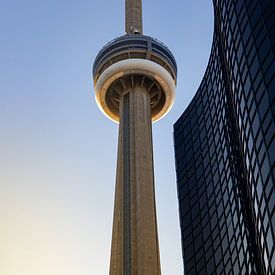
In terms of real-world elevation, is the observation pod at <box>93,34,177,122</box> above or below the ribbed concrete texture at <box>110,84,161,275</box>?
above

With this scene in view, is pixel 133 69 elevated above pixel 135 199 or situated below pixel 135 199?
above

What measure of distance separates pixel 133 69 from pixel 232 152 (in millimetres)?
33370

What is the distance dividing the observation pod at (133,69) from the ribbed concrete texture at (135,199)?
393 centimetres

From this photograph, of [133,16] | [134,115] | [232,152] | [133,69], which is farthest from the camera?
[133,16]

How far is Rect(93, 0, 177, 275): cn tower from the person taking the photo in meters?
72.7

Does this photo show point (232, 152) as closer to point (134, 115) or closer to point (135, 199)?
point (135, 199)

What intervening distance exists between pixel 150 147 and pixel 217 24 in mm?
25230

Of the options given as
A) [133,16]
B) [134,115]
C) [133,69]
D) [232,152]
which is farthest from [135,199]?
[133,16]

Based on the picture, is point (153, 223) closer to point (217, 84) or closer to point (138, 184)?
point (138, 184)

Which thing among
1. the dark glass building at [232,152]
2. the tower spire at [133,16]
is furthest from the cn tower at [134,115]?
the dark glass building at [232,152]

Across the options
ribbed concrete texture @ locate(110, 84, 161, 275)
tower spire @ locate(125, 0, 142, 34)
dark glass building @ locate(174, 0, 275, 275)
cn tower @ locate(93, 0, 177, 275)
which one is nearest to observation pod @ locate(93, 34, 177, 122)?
cn tower @ locate(93, 0, 177, 275)

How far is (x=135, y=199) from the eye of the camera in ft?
254

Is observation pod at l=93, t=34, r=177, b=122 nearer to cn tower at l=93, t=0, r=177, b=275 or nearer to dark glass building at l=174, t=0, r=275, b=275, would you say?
cn tower at l=93, t=0, r=177, b=275

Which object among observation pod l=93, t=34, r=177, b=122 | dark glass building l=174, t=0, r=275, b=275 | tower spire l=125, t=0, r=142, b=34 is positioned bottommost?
dark glass building l=174, t=0, r=275, b=275
